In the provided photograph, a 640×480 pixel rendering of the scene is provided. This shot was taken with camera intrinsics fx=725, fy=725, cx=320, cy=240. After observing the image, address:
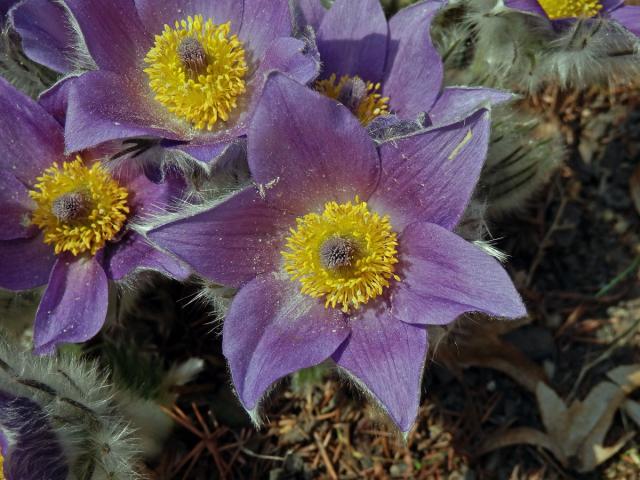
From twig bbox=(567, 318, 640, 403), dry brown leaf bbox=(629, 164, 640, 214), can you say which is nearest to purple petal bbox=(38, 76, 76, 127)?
twig bbox=(567, 318, 640, 403)

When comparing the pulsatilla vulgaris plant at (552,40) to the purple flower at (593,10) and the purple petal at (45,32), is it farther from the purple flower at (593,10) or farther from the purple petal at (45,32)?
the purple petal at (45,32)

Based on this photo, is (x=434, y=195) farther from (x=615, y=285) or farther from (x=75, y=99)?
(x=615, y=285)

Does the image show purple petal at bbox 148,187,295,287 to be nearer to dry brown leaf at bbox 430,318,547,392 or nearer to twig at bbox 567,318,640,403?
dry brown leaf at bbox 430,318,547,392

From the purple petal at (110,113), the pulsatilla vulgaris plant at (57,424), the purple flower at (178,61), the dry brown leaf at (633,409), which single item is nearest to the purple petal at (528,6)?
the purple flower at (178,61)

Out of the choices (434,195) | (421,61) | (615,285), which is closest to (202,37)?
(421,61)

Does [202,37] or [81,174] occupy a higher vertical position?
[202,37]

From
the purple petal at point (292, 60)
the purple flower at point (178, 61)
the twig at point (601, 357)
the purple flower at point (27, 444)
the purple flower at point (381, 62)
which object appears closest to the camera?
the purple flower at point (27, 444)

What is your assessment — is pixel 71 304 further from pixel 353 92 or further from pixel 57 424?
pixel 353 92
